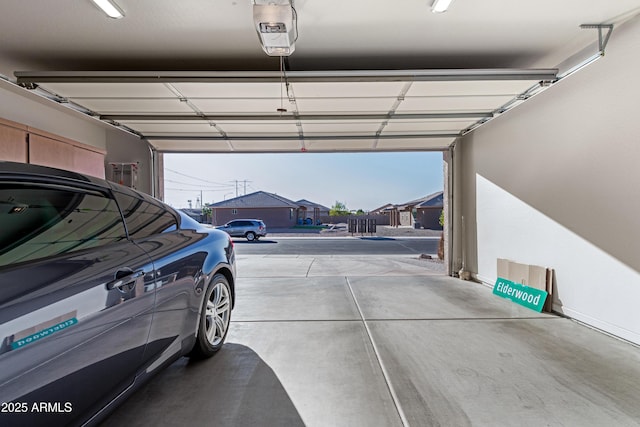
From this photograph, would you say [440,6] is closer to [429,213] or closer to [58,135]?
[58,135]

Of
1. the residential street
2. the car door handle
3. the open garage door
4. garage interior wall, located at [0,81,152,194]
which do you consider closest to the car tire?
the car door handle

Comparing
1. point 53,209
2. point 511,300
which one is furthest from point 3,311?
point 511,300

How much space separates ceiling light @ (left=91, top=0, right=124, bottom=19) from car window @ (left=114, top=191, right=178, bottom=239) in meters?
1.81

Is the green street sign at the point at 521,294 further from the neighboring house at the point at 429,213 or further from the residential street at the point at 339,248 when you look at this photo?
the neighboring house at the point at 429,213

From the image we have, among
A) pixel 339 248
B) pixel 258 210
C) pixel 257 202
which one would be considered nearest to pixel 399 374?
pixel 339 248

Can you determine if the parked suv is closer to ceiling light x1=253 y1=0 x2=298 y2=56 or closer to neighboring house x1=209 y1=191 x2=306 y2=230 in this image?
neighboring house x1=209 y1=191 x2=306 y2=230

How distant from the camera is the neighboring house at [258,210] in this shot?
114 feet

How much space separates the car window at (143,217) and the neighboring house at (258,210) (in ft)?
107

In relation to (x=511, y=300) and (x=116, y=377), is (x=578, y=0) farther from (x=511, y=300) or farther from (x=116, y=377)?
(x=116, y=377)

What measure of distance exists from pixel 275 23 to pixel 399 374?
3.21 m

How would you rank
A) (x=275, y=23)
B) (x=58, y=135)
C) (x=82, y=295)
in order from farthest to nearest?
(x=58, y=135) < (x=275, y=23) < (x=82, y=295)

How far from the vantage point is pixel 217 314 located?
2861mm

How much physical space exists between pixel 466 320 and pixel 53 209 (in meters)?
4.22

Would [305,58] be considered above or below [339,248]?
above
